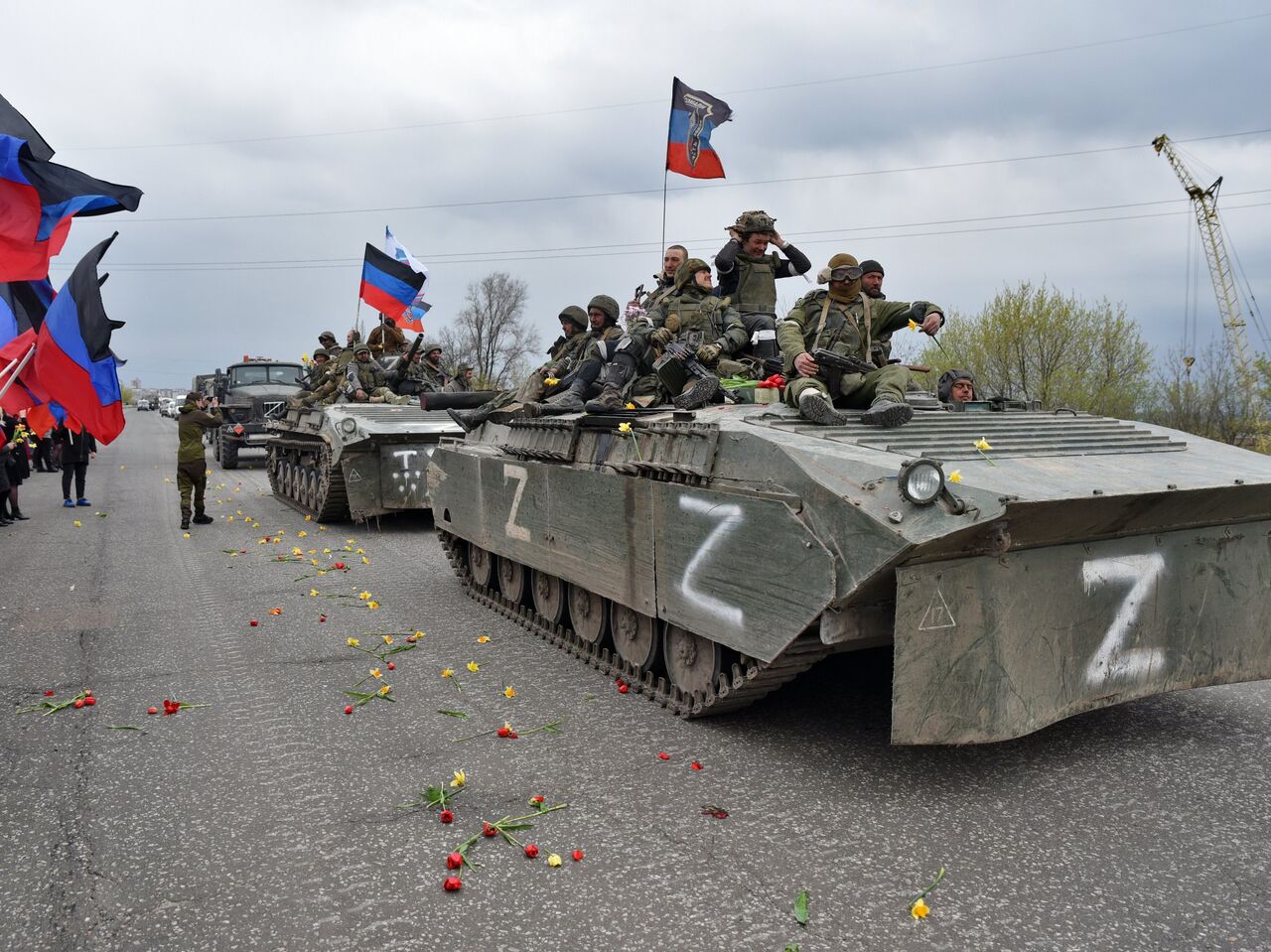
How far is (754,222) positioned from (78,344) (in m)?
4.54

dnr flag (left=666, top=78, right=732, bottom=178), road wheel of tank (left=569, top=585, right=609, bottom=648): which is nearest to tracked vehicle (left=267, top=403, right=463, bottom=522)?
dnr flag (left=666, top=78, right=732, bottom=178)

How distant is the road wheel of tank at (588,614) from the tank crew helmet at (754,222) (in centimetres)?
287

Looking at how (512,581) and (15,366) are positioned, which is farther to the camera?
(512,581)

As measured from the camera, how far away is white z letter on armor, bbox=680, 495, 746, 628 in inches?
189

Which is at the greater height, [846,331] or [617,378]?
[846,331]

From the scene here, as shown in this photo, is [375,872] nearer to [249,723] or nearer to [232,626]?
[249,723]

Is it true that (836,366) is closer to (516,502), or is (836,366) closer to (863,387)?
(863,387)

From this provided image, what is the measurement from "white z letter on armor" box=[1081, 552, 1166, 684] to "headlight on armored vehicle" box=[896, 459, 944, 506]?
3.02 ft

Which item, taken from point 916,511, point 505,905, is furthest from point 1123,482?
point 505,905

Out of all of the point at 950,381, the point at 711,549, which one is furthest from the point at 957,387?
the point at 711,549

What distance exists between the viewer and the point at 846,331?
5.94 meters

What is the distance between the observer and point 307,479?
1434 centimetres

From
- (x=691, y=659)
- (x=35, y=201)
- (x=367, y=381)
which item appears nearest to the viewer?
(x=691, y=659)

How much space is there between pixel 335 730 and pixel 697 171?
6.44 m
